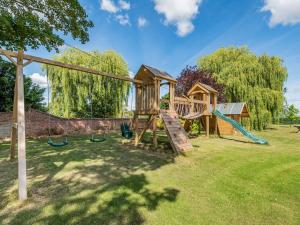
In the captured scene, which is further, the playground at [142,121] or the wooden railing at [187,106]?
the wooden railing at [187,106]

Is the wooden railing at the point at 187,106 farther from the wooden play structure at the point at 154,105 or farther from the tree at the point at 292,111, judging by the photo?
the tree at the point at 292,111

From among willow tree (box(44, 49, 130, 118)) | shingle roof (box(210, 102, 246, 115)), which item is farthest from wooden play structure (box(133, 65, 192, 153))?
willow tree (box(44, 49, 130, 118))

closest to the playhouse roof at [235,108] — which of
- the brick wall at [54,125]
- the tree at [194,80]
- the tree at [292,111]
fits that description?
the tree at [194,80]

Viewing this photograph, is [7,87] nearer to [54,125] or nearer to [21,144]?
[54,125]

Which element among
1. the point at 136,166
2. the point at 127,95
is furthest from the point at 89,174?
the point at 127,95

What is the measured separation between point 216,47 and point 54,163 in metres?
23.5

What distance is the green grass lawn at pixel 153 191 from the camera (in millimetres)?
3318

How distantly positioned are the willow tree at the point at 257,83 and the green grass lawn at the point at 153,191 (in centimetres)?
1287

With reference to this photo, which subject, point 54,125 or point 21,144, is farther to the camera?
point 54,125

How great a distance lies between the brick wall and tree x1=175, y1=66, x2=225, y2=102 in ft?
23.0

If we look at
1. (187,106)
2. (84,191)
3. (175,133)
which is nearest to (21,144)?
(84,191)

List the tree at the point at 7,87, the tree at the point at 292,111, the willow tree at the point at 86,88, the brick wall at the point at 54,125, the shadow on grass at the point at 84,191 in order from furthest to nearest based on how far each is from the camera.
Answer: the tree at the point at 292,111
the willow tree at the point at 86,88
the tree at the point at 7,87
the brick wall at the point at 54,125
the shadow on grass at the point at 84,191

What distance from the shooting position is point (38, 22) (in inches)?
357

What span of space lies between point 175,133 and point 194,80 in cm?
1284
